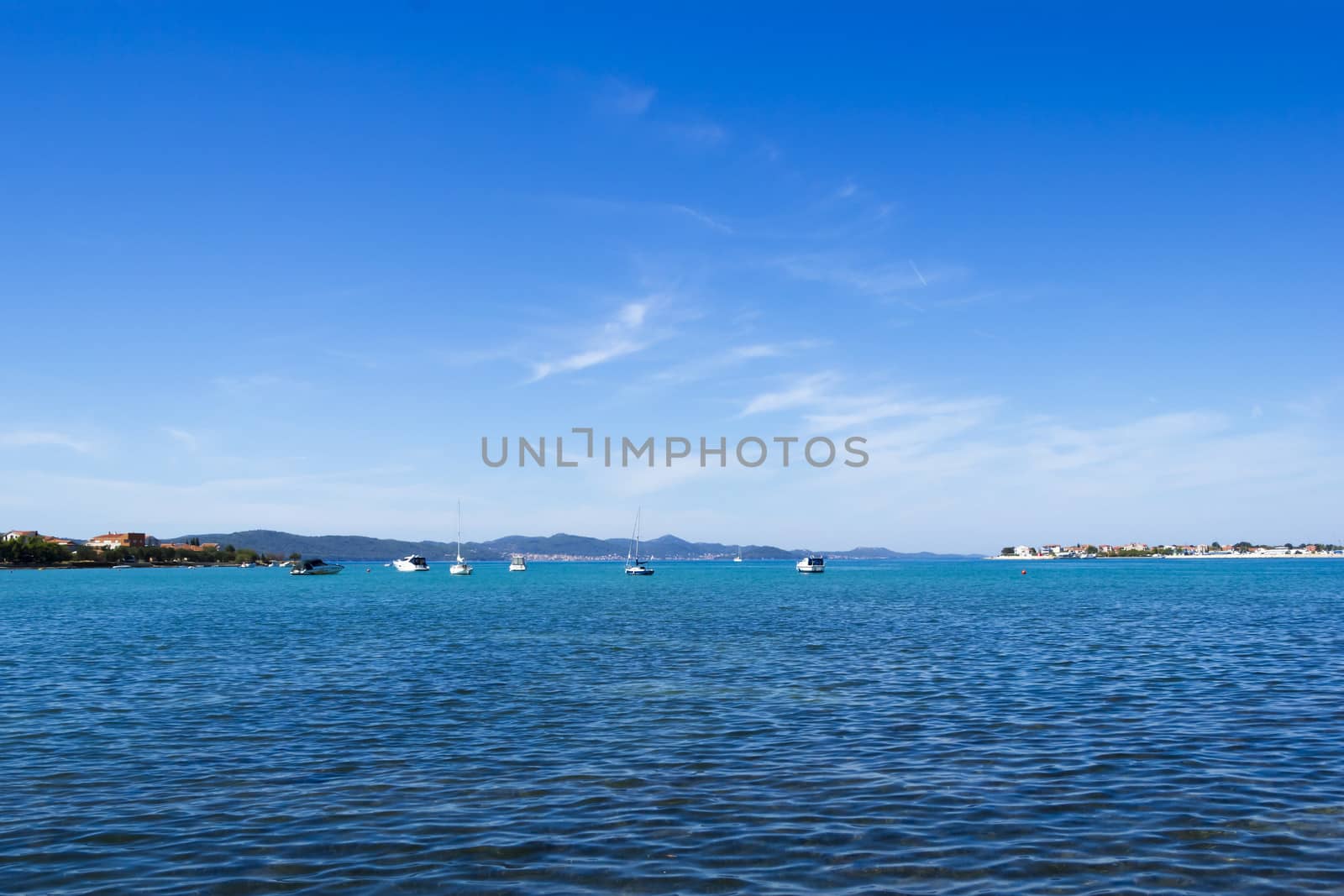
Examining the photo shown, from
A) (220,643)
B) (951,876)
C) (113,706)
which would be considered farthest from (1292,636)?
(220,643)

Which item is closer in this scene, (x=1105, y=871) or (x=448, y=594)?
Result: (x=1105, y=871)

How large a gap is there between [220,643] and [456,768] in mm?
40500

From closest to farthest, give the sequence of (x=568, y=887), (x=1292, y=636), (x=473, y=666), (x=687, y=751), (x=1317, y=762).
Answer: (x=568, y=887) < (x=1317, y=762) < (x=687, y=751) < (x=473, y=666) < (x=1292, y=636)

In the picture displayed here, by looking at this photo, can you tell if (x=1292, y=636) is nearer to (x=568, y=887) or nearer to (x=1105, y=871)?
(x=1105, y=871)

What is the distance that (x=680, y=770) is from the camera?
20672 mm

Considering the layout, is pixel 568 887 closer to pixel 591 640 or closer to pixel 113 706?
pixel 113 706

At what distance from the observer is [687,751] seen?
22625 mm

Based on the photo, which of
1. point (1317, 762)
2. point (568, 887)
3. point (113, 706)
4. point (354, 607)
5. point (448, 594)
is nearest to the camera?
point (568, 887)

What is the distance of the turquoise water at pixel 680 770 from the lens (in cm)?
1429

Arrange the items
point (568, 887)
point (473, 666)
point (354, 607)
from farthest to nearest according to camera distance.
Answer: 1. point (354, 607)
2. point (473, 666)
3. point (568, 887)

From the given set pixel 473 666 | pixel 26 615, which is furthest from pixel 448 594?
pixel 473 666

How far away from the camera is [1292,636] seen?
53.0m

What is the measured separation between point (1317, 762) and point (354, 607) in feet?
312

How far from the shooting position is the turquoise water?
46.9 feet
